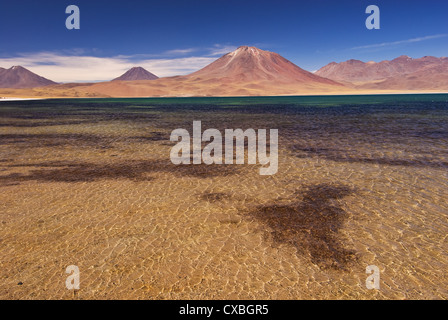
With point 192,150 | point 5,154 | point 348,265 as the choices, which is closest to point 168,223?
point 348,265

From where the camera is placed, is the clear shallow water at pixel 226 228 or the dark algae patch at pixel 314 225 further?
the dark algae patch at pixel 314 225

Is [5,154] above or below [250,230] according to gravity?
above

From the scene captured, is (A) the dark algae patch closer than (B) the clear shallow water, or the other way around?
(B) the clear shallow water

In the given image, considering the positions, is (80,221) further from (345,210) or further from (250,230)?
Answer: (345,210)
